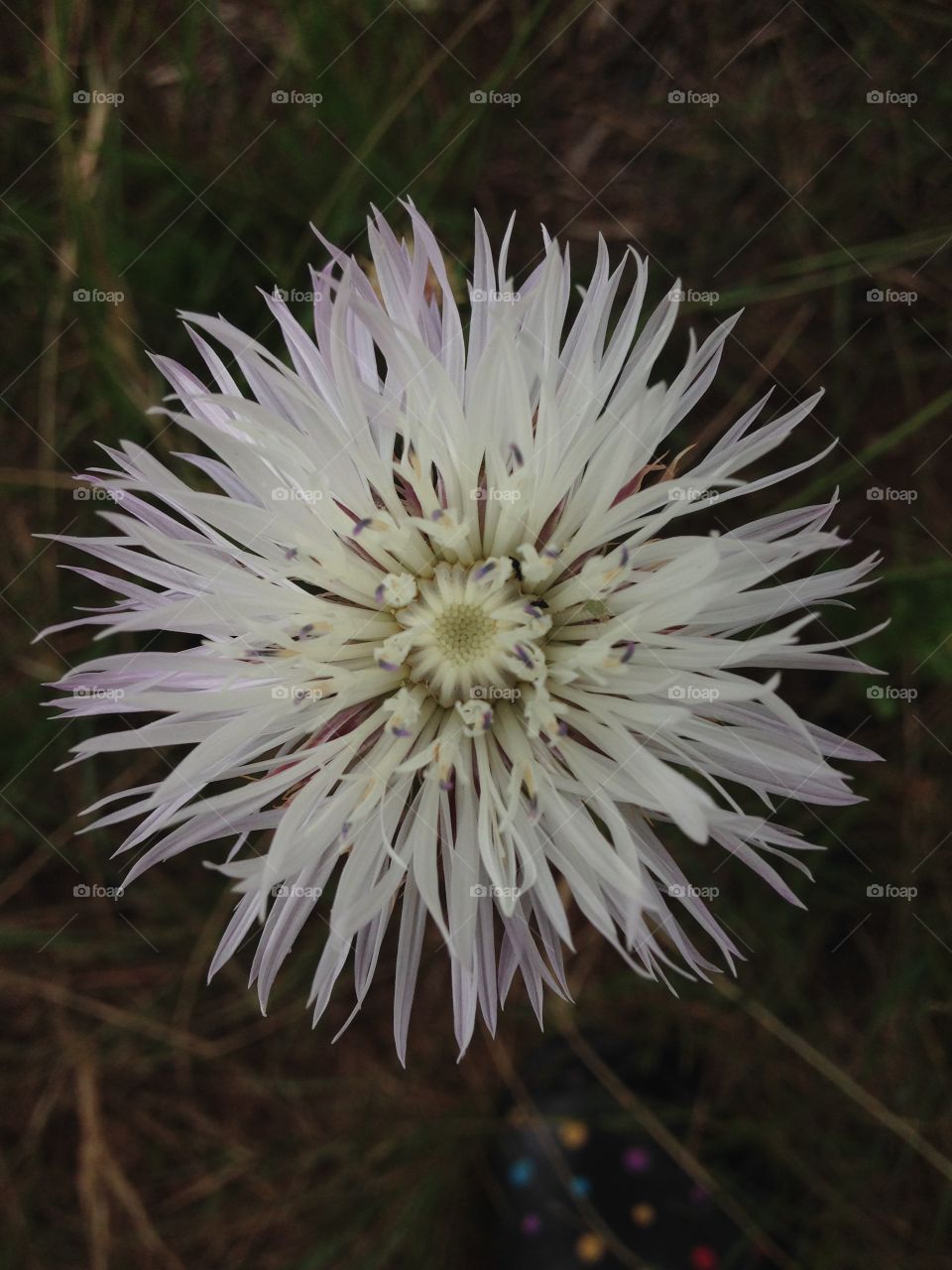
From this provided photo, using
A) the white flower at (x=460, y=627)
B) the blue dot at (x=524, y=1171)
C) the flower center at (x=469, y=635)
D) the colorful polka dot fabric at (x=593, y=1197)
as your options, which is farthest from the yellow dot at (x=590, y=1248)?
the flower center at (x=469, y=635)

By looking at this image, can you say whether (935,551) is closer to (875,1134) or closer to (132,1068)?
(875,1134)

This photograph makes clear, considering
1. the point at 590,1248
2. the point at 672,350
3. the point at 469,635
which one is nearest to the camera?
the point at 469,635

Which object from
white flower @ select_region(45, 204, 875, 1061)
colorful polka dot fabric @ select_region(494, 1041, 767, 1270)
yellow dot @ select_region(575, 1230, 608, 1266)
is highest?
white flower @ select_region(45, 204, 875, 1061)

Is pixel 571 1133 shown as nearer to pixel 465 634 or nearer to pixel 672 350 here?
pixel 465 634

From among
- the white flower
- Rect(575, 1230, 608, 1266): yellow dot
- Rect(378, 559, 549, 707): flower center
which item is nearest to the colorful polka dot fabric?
Rect(575, 1230, 608, 1266): yellow dot

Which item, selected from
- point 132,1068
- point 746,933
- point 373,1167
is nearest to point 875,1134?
point 746,933

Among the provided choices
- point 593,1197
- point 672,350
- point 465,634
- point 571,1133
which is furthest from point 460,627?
point 593,1197

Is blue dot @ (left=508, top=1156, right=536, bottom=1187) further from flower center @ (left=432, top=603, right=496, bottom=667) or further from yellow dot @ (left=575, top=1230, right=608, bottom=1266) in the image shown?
flower center @ (left=432, top=603, right=496, bottom=667)

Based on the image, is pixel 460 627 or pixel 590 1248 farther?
pixel 590 1248
